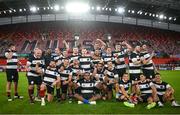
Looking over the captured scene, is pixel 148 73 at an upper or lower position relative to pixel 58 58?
lower

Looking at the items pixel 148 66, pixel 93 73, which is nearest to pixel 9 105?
pixel 93 73

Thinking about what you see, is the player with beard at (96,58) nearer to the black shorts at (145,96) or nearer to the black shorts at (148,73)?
the black shorts at (148,73)

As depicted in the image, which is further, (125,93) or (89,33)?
(89,33)

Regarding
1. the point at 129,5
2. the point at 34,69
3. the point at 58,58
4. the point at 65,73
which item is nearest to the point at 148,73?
the point at 65,73

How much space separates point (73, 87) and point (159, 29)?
38.5 m

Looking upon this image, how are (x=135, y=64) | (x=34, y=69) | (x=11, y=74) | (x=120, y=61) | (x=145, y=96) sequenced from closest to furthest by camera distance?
A: (x=145, y=96), (x=34, y=69), (x=135, y=64), (x=11, y=74), (x=120, y=61)

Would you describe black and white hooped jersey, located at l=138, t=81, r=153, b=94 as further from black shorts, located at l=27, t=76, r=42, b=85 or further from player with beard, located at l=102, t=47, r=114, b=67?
Result: black shorts, located at l=27, t=76, r=42, b=85

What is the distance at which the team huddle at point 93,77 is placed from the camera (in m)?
10.2

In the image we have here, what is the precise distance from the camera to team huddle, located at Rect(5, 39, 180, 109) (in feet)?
33.6

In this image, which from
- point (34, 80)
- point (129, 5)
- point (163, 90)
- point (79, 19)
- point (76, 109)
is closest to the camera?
point (76, 109)

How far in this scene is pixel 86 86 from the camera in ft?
35.7

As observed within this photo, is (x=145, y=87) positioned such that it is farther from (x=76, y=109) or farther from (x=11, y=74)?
(x=11, y=74)

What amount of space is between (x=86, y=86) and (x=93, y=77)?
1.77 ft

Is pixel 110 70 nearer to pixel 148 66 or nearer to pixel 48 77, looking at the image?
pixel 148 66
